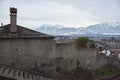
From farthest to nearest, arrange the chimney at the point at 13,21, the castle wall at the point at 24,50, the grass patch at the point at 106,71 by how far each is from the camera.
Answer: the grass patch at the point at 106,71, the chimney at the point at 13,21, the castle wall at the point at 24,50

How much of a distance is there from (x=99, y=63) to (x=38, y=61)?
24.6ft

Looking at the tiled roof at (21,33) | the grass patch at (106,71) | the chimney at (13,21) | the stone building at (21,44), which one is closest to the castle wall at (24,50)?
the stone building at (21,44)

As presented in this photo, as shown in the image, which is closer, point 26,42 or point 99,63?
point 26,42

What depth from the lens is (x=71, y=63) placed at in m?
26.0

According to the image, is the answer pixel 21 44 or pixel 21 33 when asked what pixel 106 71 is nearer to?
pixel 21 44

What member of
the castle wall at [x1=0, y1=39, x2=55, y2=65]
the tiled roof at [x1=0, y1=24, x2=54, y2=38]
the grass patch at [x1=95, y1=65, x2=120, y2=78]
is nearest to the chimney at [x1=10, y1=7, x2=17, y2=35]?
the tiled roof at [x1=0, y1=24, x2=54, y2=38]

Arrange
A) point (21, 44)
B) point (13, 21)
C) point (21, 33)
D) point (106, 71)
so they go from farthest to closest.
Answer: point (106, 71) < point (21, 33) < point (21, 44) < point (13, 21)

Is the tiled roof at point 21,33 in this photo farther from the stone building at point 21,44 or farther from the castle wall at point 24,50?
the castle wall at point 24,50

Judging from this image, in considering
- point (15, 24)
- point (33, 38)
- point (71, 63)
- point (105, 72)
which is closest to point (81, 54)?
point (71, 63)

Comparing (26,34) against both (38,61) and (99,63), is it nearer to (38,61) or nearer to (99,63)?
(38,61)

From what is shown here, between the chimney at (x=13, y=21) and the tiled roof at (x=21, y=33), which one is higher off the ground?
the chimney at (x=13, y=21)

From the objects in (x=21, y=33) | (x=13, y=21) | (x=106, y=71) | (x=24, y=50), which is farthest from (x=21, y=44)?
(x=106, y=71)

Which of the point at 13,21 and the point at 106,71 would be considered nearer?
the point at 13,21

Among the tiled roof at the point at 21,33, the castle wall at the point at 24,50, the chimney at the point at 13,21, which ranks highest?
the chimney at the point at 13,21
